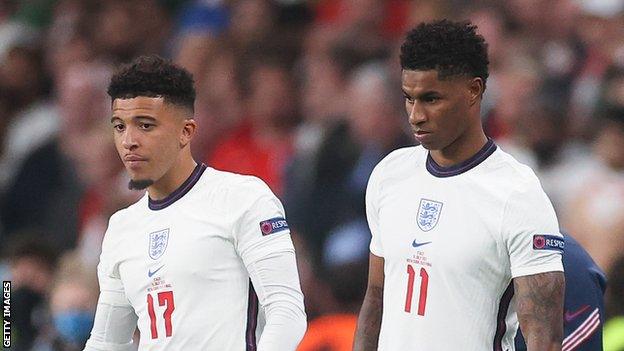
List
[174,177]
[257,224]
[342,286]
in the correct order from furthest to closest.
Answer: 1. [342,286]
2. [174,177]
3. [257,224]

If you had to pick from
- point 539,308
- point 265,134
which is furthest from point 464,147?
point 265,134

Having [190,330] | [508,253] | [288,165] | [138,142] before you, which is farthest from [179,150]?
[288,165]

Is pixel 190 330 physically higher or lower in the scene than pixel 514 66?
lower

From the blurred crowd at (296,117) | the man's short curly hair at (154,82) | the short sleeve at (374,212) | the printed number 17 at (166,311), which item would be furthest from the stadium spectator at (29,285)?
the short sleeve at (374,212)

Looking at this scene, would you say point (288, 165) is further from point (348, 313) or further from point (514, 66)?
point (348, 313)

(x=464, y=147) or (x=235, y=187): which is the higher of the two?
(x=235, y=187)

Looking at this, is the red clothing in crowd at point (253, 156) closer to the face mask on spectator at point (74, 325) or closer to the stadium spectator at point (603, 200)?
the stadium spectator at point (603, 200)

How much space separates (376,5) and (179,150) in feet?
20.3

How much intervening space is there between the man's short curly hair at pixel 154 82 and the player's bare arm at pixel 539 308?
147 centimetres

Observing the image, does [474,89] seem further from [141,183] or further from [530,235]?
[141,183]

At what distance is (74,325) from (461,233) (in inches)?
124

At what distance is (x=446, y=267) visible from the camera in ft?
19.7

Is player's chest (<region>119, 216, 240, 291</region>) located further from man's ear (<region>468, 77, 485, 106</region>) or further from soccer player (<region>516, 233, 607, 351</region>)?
soccer player (<region>516, 233, 607, 351</region>)

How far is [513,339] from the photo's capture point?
20.1 ft
